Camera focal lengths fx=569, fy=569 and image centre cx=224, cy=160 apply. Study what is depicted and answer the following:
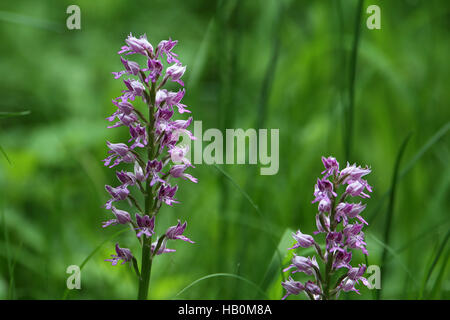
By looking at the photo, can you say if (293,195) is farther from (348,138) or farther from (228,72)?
(348,138)

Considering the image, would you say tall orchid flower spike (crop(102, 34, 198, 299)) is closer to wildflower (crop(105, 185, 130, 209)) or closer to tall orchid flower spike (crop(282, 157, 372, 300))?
wildflower (crop(105, 185, 130, 209))

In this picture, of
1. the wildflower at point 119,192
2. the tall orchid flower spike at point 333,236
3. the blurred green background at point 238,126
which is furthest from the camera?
the blurred green background at point 238,126

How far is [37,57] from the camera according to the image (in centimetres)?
702

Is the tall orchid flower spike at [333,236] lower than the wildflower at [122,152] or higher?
lower

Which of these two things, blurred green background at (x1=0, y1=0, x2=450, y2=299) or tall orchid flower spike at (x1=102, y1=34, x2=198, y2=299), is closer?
tall orchid flower spike at (x1=102, y1=34, x2=198, y2=299)

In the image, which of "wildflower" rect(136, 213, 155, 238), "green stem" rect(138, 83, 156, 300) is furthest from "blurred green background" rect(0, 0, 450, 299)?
"wildflower" rect(136, 213, 155, 238)

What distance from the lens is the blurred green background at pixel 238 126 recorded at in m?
3.57

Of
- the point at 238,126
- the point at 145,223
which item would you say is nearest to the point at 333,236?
the point at 145,223

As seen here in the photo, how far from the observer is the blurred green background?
11.7 feet

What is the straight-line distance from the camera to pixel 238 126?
18.0 feet

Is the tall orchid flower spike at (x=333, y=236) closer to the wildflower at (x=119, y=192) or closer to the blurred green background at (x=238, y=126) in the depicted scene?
the blurred green background at (x=238, y=126)

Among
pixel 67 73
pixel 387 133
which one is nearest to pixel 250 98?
pixel 387 133

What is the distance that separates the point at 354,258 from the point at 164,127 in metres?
2.82

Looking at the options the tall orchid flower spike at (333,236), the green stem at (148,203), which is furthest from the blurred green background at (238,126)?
the green stem at (148,203)
